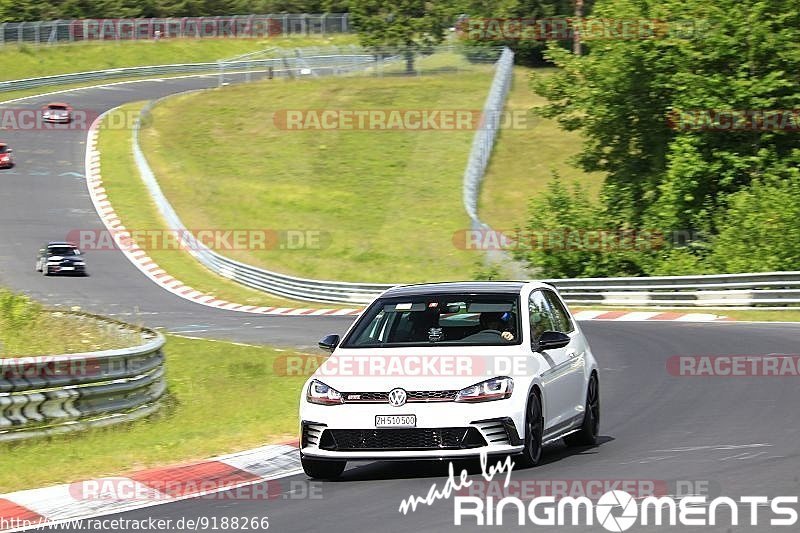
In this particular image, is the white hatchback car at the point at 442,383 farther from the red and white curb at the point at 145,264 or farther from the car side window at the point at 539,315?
the red and white curb at the point at 145,264

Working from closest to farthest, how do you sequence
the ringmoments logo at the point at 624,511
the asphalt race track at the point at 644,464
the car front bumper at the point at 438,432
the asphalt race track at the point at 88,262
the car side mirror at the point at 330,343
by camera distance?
the ringmoments logo at the point at 624,511 → the asphalt race track at the point at 644,464 → the car front bumper at the point at 438,432 → the car side mirror at the point at 330,343 → the asphalt race track at the point at 88,262

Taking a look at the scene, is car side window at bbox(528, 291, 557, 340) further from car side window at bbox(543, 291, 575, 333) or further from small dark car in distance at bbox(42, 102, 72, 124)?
small dark car in distance at bbox(42, 102, 72, 124)

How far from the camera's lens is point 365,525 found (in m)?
8.38

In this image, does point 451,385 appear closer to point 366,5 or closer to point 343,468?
point 343,468

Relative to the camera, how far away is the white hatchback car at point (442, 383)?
9.95 m

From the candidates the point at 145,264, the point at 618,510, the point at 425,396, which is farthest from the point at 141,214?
the point at 618,510

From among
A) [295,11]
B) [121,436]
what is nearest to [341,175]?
[121,436]

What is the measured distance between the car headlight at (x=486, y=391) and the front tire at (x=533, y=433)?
0.75 ft

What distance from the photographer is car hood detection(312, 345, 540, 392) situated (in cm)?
1009

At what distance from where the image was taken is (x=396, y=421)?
9.95 m

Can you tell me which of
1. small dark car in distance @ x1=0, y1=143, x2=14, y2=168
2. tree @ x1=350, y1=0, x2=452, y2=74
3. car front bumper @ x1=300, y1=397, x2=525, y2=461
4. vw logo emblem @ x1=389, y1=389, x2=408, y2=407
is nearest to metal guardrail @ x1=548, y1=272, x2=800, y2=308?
car front bumper @ x1=300, y1=397, x2=525, y2=461

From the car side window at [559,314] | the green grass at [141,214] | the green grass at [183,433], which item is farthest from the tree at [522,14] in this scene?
the car side window at [559,314]

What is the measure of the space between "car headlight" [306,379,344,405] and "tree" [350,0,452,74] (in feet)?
236

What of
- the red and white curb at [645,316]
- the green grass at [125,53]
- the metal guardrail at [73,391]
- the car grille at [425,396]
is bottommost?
the green grass at [125,53]
